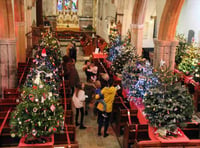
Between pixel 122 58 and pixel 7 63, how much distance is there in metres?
4.35

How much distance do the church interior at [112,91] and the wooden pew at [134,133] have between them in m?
0.02

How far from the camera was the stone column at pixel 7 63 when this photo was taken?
34.1 feet

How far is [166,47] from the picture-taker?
9.98m

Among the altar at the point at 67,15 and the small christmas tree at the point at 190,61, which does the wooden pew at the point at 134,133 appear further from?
the altar at the point at 67,15

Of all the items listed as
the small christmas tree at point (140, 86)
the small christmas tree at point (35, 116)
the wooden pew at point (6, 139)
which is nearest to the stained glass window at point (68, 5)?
the small christmas tree at point (140, 86)

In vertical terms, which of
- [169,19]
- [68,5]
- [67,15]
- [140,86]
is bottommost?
[140,86]

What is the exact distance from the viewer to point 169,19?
31.6ft

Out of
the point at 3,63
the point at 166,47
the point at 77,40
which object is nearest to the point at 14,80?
the point at 3,63

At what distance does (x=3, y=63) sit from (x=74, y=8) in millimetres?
18339

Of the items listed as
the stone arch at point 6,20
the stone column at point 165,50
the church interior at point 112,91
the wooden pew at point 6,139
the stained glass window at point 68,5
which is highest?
the stained glass window at point 68,5

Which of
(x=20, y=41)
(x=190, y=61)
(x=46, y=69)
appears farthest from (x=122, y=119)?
(x=20, y=41)

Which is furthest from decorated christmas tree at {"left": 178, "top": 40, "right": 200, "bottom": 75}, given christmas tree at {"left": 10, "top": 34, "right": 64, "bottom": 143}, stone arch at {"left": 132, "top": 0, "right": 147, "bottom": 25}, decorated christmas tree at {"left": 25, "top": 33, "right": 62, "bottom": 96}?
christmas tree at {"left": 10, "top": 34, "right": 64, "bottom": 143}

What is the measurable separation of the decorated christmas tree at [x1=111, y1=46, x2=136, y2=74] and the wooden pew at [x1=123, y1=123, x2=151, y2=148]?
15.8 feet

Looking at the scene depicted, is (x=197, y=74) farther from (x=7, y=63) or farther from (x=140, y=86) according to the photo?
(x=7, y=63)
